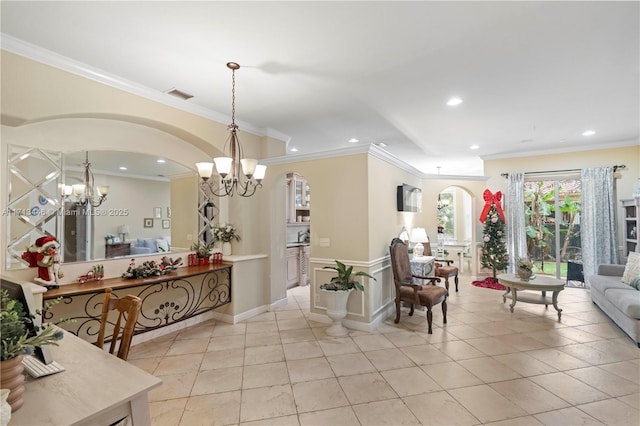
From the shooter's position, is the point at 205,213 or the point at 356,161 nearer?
the point at 356,161

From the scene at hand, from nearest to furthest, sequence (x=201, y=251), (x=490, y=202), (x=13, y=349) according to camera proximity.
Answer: (x=13, y=349) < (x=201, y=251) < (x=490, y=202)

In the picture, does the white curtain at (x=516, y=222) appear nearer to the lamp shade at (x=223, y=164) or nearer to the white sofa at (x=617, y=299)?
the white sofa at (x=617, y=299)

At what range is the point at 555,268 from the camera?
6.62 meters

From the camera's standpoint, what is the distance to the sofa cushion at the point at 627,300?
10.8 feet

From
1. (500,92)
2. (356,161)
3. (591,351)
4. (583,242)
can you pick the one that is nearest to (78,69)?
(356,161)

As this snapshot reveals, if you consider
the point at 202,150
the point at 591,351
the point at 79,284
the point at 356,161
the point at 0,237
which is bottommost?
the point at 591,351

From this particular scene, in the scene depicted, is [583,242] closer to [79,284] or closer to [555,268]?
[555,268]

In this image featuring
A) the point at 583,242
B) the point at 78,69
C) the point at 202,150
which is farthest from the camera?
the point at 583,242

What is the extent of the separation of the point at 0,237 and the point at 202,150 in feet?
7.57

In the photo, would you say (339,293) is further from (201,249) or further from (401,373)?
(201,249)

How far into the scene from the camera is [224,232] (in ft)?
14.5

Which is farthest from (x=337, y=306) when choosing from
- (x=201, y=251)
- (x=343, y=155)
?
(x=201, y=251)

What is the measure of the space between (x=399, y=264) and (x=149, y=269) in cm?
312

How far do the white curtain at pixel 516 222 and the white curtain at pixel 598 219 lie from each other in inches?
40.0
